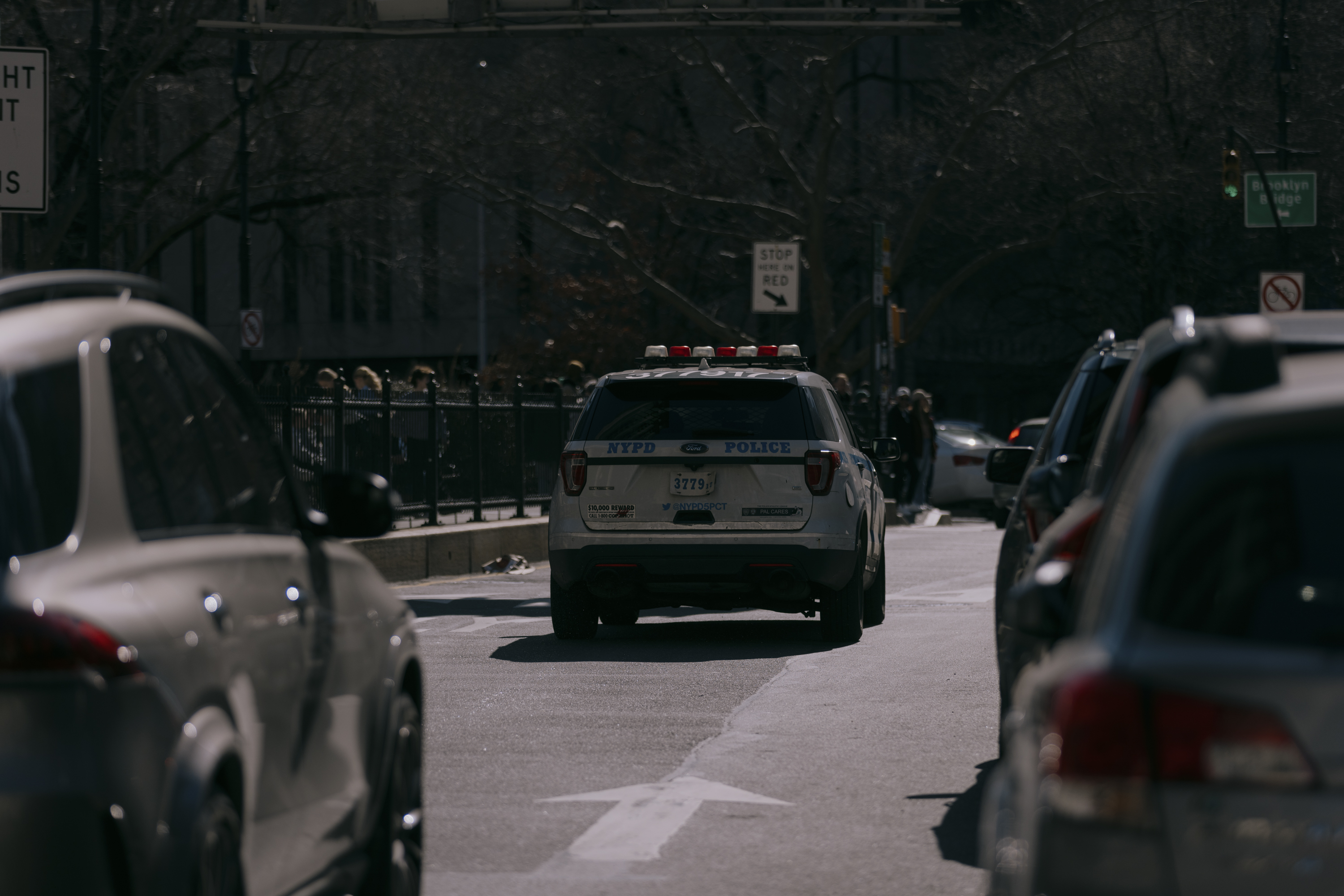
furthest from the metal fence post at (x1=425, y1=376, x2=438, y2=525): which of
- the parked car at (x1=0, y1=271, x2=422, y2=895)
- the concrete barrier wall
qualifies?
the parked car at (x1=0, y1=271, x2=422, y2=895)

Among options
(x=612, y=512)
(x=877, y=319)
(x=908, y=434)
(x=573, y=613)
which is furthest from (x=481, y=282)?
(x=612, y=512)

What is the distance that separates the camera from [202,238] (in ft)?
188

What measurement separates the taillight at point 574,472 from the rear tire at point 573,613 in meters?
0.63

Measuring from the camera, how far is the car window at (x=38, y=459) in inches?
143

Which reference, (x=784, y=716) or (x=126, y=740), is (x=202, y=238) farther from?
(x=126, y=740)

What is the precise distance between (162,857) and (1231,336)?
78.4 inches

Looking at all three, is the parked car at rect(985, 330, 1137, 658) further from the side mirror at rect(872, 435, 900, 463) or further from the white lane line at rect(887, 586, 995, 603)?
the white lane line at rect(887, 586, 995, 603)

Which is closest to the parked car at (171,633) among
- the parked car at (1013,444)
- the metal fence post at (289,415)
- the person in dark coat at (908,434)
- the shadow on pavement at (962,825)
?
the shadow on pavement at (962,825)

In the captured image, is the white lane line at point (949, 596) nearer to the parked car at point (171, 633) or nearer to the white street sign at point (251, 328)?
the parked car at point (171, 633)

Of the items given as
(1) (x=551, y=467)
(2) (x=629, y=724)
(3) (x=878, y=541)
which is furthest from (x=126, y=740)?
(1) (x=551, y=467)

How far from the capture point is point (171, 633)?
380 centimetres

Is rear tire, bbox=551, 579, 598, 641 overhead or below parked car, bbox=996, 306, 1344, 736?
below

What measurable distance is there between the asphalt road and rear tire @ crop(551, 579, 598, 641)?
18 centimetres

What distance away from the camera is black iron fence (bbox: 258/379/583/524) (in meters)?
19.0
